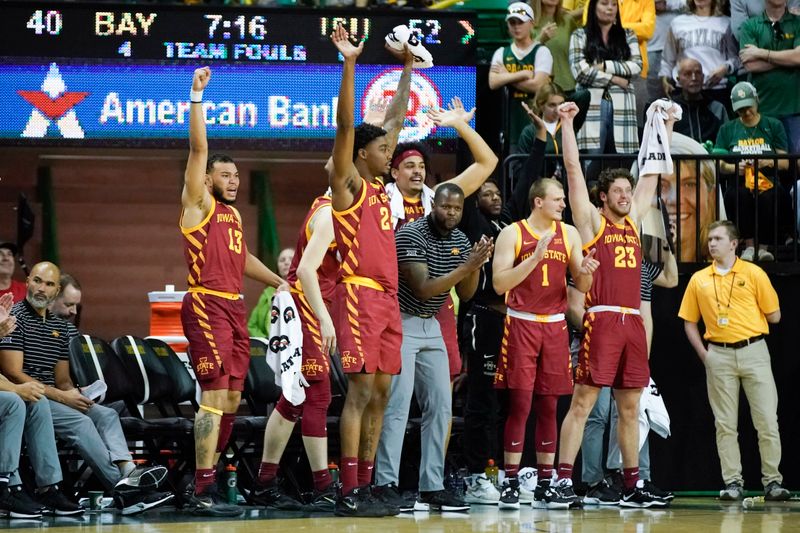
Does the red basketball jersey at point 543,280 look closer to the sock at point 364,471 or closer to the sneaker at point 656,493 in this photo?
the sneaker at point 656,493

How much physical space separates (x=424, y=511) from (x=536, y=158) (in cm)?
285

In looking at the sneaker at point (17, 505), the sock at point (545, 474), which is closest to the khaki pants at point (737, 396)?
the sock at point (545, 474)

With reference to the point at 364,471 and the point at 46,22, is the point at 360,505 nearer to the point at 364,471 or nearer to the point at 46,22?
the point at 364,471

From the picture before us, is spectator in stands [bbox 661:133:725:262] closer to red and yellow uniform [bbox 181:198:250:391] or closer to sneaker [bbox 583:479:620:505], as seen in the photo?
sneaker [bbox 583:479:620:505]

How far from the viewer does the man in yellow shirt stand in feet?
31.9

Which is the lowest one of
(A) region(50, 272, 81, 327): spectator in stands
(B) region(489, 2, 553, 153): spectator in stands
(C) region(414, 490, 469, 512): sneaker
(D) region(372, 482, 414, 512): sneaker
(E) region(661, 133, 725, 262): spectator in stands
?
(C) region(414, 490, 469, 512): sneaker

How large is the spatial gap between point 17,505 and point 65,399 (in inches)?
28.9

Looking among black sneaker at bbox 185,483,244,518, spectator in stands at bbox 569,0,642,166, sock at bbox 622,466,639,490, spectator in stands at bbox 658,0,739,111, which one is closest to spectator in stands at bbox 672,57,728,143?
spectator in stands at bbox 658,0,739,111

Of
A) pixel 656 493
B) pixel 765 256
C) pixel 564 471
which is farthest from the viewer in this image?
pixel 765 256

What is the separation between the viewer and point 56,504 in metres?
7.66

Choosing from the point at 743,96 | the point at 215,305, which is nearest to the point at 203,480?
the point at 215,305

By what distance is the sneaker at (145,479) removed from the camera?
7656 millimetres

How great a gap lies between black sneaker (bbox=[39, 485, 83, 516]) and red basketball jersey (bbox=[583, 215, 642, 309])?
3.40m

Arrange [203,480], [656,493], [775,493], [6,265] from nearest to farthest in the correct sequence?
[203,480], [656,493], [775,493], [6,265]
